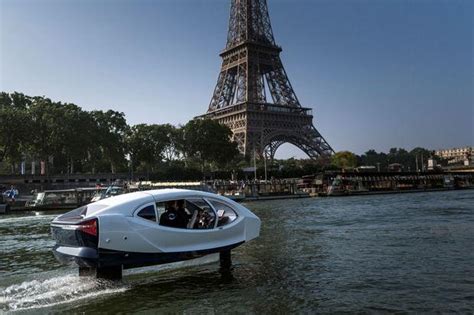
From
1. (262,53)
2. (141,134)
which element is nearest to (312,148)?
(262,53)

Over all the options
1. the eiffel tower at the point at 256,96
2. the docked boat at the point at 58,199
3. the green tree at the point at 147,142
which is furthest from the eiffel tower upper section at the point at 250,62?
the docked boat at the point at 58,199

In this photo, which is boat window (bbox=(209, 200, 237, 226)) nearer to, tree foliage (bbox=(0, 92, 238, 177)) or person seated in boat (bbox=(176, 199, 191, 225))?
person seated in boat (bbox=(176, 199, 191, 225))

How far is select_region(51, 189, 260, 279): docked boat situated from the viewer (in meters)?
11.4

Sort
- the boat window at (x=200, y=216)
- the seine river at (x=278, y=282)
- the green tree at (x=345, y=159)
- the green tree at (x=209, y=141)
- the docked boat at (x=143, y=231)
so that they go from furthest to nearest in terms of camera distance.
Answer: the green tree at (x=345, y=159), the green tree at (x=209, y=141), the boat window at (x=200, y=216), the docked boat at (x=143, y=231), the seine river at (x=278, y=282)

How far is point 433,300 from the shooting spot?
36.5ft

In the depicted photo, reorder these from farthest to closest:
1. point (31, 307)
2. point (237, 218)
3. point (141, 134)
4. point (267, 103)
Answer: point (267, 103), point (141, 134), point (237, 218), point (31, 307)

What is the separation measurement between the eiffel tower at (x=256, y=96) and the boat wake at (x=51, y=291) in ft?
313

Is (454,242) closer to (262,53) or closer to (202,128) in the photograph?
(202,128)

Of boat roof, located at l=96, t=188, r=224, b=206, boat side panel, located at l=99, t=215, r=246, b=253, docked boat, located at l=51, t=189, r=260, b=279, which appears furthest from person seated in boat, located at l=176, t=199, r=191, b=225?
boat side panel, located at l=99, t=215, r=246, b=253

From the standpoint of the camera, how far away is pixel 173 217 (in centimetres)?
1301

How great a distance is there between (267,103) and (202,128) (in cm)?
1897

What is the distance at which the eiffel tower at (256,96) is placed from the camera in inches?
4377

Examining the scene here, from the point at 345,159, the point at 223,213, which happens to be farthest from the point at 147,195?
the point at 345,159

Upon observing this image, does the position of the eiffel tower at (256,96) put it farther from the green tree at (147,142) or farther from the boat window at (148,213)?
the boat window at (148,213)
